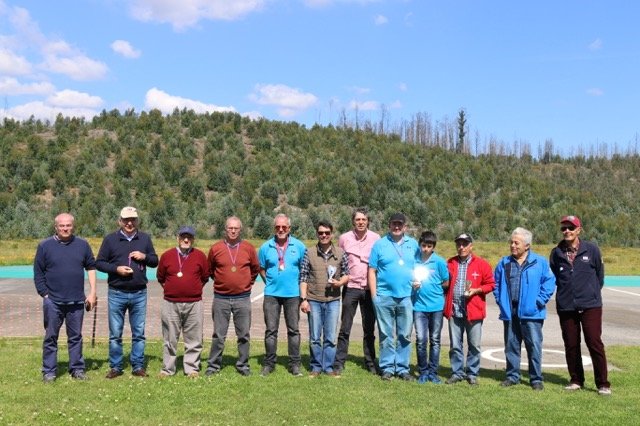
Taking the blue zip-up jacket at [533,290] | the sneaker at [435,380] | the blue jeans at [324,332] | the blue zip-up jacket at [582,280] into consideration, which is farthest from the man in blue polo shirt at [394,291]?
the blue zip-up jacket at [582,280]

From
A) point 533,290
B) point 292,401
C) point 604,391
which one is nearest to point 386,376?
point 292,401

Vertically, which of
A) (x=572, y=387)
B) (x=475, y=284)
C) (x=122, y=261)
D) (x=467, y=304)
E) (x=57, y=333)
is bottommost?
(x=572, y=387)

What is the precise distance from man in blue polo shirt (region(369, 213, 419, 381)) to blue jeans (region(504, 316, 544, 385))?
47.0 inches

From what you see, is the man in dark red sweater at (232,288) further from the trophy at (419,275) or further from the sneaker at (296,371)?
the trophy at (419,275)

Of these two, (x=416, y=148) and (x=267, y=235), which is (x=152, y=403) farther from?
(x=416, y=148)

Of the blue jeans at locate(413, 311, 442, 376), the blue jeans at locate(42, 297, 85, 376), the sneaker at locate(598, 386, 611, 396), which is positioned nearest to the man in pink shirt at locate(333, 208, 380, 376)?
the blue jeans at locate(413, 311, 442, 376)

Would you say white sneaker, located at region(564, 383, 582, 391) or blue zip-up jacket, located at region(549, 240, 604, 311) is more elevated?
blue zip-up jacket, located at region(549, 240, 604, 311)

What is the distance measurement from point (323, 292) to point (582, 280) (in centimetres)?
306

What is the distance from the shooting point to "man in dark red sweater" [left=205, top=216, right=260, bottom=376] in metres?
8.07

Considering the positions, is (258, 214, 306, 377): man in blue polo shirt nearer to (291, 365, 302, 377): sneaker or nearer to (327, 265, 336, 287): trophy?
(291, 365, 302, 377): sneaker

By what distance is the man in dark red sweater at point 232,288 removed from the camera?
807 centimetres

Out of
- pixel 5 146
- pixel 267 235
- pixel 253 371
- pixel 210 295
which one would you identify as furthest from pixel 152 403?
pixel 5 146

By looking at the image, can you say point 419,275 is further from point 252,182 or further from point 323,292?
point 252,182

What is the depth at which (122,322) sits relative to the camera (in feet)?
26.2
